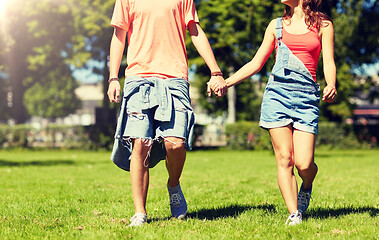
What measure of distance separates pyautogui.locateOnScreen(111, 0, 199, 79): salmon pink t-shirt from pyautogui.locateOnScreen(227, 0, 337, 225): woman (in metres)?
0.58

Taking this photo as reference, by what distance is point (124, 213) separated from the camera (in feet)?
16.5

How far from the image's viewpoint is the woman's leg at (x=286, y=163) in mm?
4156

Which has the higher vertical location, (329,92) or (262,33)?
(262,33)

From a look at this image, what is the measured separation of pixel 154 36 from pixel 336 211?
107 inches

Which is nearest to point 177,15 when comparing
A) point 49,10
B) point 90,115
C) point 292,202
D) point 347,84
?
point 292,202

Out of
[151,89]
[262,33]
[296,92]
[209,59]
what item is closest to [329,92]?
[296,92]

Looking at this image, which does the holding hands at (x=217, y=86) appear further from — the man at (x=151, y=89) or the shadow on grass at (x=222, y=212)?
the shadow on grass at (x=222, y=212)

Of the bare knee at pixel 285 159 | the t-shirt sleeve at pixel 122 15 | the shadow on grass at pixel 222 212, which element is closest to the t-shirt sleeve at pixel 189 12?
the t-shirt sleeve at pixel 122 15

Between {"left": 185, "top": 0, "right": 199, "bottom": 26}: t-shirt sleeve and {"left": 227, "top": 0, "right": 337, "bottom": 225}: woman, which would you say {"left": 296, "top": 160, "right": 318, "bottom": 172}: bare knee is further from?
{"left": 185, "top": 0, "right": 199, "bottom": 26}: t-shirt sleeve

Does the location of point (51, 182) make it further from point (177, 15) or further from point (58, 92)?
point (58, 92)

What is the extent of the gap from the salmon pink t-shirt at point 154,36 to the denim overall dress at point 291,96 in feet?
2.73

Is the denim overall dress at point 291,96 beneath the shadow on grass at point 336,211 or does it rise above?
above

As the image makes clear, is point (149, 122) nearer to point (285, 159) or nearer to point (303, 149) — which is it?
point (285, 159)

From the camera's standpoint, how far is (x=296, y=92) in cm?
416
